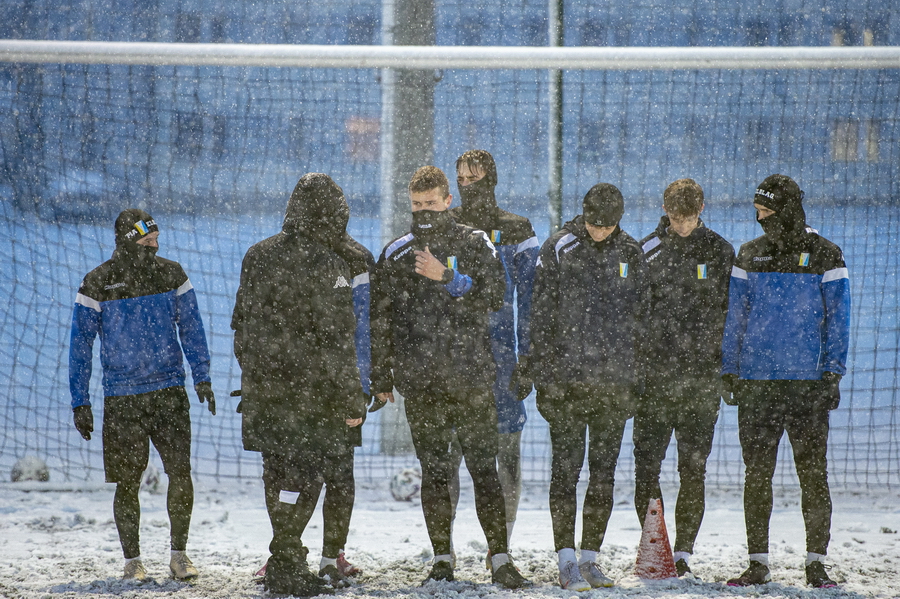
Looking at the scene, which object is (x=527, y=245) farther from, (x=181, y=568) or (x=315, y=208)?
(x=181, y=568)

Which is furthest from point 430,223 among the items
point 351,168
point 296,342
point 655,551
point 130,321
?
point 351,168

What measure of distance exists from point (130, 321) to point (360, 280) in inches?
45.3

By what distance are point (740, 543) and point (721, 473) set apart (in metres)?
2.05

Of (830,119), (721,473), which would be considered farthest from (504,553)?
(830,119)

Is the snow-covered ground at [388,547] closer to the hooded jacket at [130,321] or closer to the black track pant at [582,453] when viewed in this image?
the black track pant at [582,453]

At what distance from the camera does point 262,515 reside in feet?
18.3

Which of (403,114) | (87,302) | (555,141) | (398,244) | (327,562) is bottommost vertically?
(327,562)

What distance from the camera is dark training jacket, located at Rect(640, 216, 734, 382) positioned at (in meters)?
3.89

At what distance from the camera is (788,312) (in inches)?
153

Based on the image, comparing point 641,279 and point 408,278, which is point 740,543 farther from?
point 408,278

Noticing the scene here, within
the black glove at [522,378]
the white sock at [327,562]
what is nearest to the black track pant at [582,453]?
the black glove at [522,378]

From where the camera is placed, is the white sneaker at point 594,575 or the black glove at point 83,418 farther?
the black glove at point 83,418

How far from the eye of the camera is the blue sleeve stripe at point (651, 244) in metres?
4.02

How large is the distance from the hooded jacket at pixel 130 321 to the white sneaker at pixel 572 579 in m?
2.04
